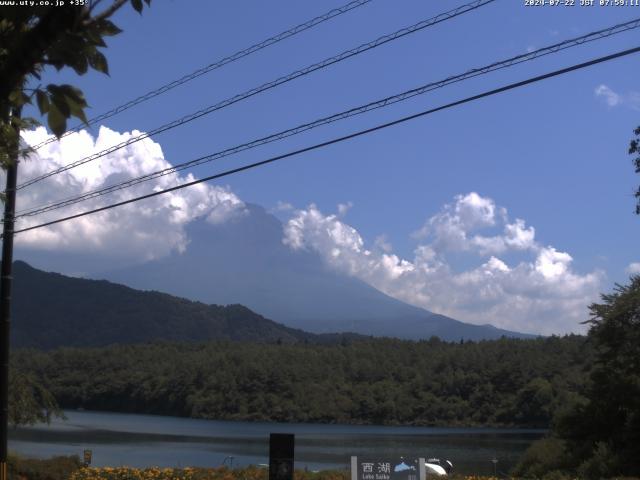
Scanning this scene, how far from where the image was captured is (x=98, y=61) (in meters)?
3.48

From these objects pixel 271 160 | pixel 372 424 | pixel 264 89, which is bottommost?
pixel 372 424

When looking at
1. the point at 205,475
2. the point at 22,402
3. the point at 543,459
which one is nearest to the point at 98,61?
the point at 205,475

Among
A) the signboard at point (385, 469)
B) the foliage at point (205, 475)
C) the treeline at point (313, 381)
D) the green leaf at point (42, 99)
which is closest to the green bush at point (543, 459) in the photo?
the foliage at point (205, 475)

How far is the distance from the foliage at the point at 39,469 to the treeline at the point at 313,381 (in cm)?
7999

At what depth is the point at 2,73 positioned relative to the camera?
10.6 feet

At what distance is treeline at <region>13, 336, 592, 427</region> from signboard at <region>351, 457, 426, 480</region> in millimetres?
88133

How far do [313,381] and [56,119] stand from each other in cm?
11793

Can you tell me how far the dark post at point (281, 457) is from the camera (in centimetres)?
1160

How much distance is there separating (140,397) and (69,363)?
37.2 ft

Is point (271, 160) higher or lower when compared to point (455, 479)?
higher

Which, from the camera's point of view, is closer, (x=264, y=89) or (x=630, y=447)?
(x=264, y=89)

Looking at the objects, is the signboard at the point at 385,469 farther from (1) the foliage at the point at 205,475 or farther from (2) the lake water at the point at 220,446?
(2) the lake water at the point at 220,446

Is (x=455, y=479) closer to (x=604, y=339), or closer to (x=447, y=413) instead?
(x=604, y=339)

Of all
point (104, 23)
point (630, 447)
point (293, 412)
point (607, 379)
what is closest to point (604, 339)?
point (607, 379)
